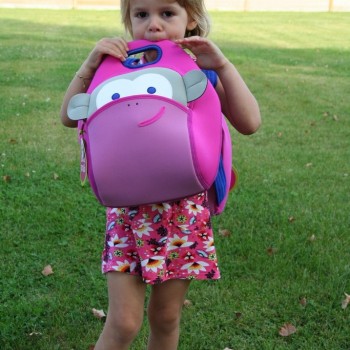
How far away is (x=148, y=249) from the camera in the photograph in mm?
2355

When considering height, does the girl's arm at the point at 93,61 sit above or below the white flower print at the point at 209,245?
above

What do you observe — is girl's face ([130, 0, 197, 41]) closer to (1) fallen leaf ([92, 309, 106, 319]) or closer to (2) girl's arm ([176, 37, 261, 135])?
(2) girl's arm ([176, 37, 261, 135])

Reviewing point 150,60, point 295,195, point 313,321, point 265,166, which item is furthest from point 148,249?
point 265,166

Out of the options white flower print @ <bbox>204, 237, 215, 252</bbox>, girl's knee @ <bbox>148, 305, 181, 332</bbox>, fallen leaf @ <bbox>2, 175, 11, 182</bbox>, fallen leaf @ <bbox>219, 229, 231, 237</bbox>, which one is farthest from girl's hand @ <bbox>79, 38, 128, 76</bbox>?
fallen leaf @ <bbox>2, 175, 11, 182</bbox>

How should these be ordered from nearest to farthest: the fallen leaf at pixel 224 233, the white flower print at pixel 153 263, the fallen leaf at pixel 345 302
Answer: the white flower print at pixel 153 263 → the fallen leaf at pixel 345 302 → the fallen leaf at pixel 224 233

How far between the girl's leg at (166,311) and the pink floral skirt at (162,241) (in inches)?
3.2

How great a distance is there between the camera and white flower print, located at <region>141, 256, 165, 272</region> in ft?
7.69

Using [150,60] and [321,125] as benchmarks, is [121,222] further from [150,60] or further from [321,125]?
[321,125]

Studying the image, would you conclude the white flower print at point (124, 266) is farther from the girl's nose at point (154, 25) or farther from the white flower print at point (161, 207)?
the girl's nose at point (154, 25)

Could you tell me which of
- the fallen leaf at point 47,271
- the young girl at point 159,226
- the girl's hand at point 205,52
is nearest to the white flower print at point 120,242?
the young girl at point 159,226

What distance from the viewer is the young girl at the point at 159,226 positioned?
2.35 metres

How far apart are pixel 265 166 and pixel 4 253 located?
2794 millimetres

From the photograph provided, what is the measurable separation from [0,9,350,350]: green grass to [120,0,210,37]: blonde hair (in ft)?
5.38

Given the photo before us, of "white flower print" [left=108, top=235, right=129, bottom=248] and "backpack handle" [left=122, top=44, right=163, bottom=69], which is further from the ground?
"backpack handle" [left=122, top=44, right=163, bottom=69]
